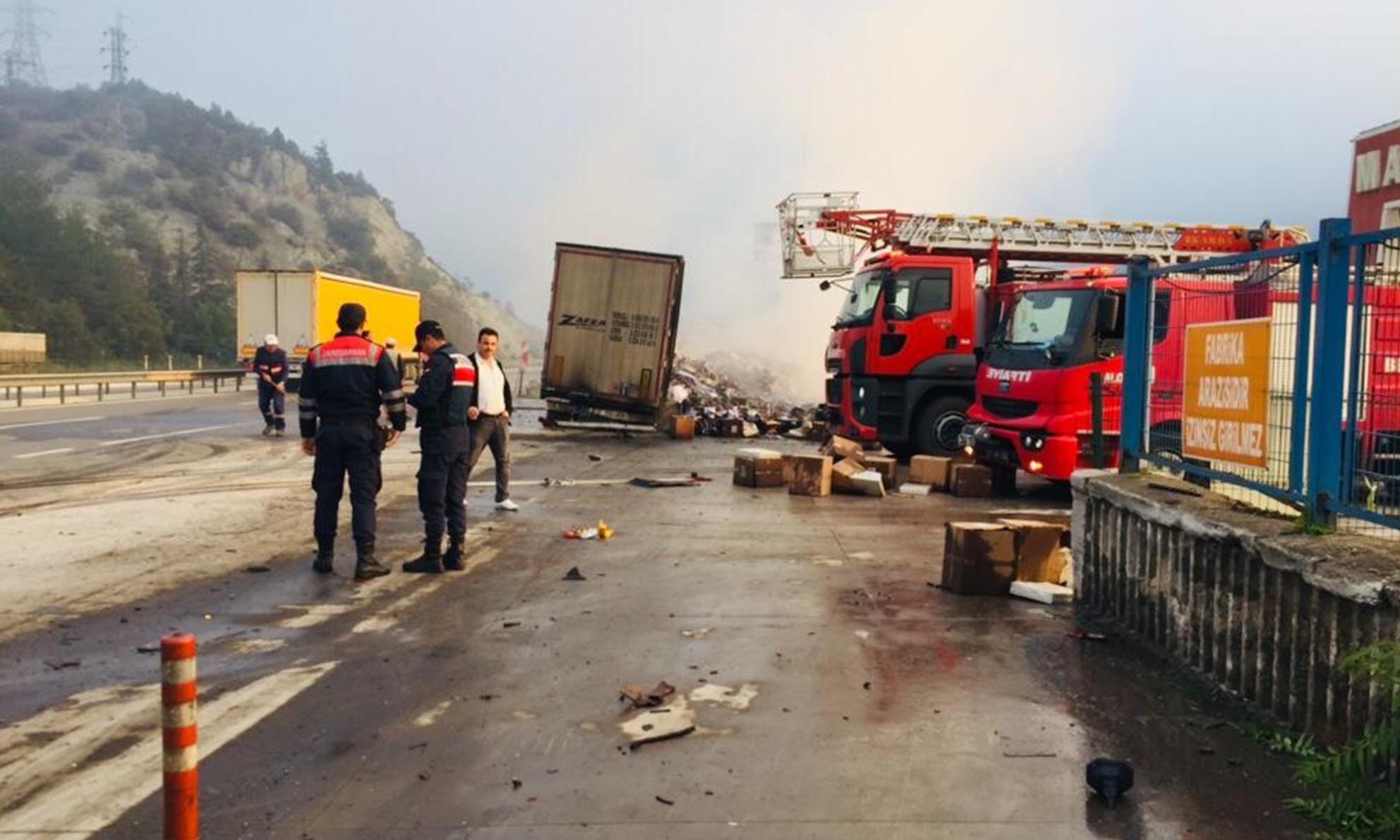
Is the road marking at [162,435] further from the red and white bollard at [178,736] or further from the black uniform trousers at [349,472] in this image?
the red and white bollard at [178,736]

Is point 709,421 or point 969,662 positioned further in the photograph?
point 709,421

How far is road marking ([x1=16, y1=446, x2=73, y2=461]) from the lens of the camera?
1591cm

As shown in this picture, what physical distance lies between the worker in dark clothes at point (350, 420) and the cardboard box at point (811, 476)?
6.09m

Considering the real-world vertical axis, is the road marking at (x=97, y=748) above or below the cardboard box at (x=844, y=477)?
below

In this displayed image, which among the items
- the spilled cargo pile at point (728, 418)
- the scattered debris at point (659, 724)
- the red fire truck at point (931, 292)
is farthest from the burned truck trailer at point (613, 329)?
the scattered debris at point (659, 724)

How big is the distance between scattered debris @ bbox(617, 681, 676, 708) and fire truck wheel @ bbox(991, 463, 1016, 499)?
9.11m

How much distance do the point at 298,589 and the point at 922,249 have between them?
1164 cm

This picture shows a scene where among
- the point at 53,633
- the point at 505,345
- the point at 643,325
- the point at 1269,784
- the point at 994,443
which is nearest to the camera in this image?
the point at 1269,784

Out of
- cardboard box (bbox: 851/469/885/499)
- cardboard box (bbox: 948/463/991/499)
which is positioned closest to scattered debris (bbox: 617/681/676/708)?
cardboard box (bbox: 851/469/885/499)

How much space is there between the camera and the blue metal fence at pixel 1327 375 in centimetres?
481

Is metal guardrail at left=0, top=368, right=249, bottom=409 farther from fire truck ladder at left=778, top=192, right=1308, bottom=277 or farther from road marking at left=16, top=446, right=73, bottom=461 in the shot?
fire truck ladder at left=778, top=192, right=1308, bottom=277

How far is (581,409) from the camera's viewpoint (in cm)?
2147

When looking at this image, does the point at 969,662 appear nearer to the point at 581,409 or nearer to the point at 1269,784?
the point at 1269,784

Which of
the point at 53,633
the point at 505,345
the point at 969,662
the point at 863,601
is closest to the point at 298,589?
the point at 53,633
